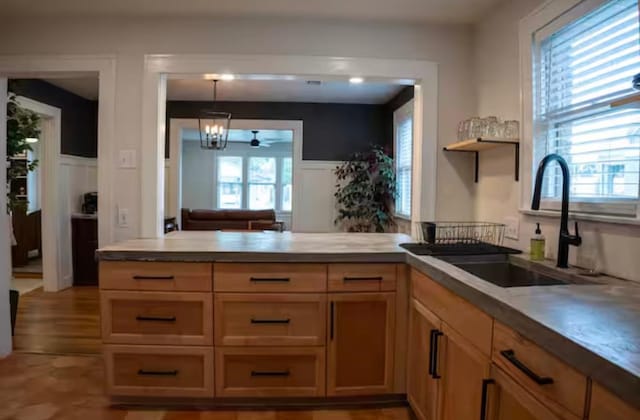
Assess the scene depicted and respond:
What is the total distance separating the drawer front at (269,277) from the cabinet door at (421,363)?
484mm

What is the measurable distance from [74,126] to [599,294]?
219 inches

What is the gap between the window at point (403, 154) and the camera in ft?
14.8

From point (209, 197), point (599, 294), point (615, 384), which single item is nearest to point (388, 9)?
point (599, 294)

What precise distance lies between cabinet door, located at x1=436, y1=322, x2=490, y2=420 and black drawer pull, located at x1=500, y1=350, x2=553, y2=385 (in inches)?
5.9

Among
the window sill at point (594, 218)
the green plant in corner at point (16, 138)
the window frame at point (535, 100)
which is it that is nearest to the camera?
the window sill at point (594, 218)

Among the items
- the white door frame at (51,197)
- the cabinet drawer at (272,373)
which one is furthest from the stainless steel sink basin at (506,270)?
the white door frame at (51,197)

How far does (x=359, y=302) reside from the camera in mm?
2135

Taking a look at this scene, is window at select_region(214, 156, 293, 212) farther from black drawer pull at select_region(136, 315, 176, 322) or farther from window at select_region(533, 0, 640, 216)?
window at select_region(533, 0, 640, 216)

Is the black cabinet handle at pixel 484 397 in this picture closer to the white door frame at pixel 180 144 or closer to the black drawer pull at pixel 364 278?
the black drawer pull at pixel 364 278

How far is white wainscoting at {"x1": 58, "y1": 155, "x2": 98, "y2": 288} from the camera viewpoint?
15.7 feet

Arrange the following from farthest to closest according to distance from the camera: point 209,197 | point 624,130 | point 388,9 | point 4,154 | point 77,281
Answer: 1. point 209,197
2. point 77,281
3. point 4,154
4. point 388,9
5. point 624,130

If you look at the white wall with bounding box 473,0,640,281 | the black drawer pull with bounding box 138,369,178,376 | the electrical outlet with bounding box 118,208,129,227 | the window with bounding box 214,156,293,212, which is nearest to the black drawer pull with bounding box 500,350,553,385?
the white wall with bounding box 473,0,640,281

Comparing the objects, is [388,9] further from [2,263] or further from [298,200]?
[298,200]

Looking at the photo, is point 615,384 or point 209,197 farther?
point 209,197
